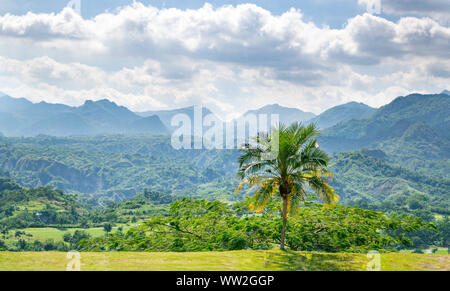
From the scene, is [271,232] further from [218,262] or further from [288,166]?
[218,262]

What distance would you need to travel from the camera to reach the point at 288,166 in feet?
48.8

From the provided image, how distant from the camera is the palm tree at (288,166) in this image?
14.6 meters

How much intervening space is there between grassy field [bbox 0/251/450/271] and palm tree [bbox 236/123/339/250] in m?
2.42

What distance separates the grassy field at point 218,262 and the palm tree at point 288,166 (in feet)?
7.94

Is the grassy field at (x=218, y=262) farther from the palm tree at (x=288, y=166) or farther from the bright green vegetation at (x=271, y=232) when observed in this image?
the bright green vegetation at (x=271, y=232)

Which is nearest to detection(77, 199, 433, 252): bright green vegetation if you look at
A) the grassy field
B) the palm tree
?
the palm tree

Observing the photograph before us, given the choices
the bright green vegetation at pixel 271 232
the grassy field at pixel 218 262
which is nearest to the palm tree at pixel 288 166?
the grassy field at pixel 218 262

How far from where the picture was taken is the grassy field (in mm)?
11133

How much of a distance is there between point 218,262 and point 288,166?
186 inches
